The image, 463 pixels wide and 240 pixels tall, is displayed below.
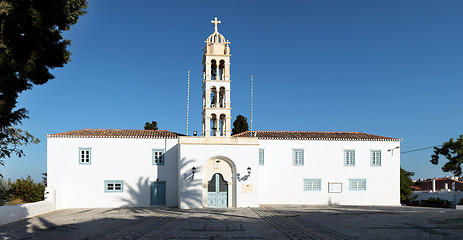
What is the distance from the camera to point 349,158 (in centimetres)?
2864

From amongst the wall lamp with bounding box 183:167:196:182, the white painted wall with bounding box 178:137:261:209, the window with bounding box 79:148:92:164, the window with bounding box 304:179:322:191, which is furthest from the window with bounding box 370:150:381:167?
the window with bounding box 79:148:92:164

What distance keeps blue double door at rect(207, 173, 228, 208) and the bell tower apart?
2881 mm

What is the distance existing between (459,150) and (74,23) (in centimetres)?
3771

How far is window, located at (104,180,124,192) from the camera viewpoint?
26.3 m

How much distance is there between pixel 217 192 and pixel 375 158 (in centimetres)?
1177

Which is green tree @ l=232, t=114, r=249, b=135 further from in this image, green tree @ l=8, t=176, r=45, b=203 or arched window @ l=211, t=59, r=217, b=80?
green tree @ l=8, t=176, r=45, b=203

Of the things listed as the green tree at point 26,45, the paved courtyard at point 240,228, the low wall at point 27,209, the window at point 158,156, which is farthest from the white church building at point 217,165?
the green tree at point 26,45

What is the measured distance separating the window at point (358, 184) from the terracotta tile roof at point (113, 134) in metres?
12.5

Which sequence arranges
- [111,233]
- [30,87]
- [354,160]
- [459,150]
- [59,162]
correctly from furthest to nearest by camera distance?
[459,150] → [354,160] → [59,162] → [30,87] → [111,233]

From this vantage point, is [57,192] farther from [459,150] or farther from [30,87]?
[459,150]

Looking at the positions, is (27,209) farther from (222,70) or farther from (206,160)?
(222,70)

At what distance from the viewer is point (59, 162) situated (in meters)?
25.9

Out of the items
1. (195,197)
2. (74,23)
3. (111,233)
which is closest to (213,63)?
(195,197)

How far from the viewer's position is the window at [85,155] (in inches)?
1030
